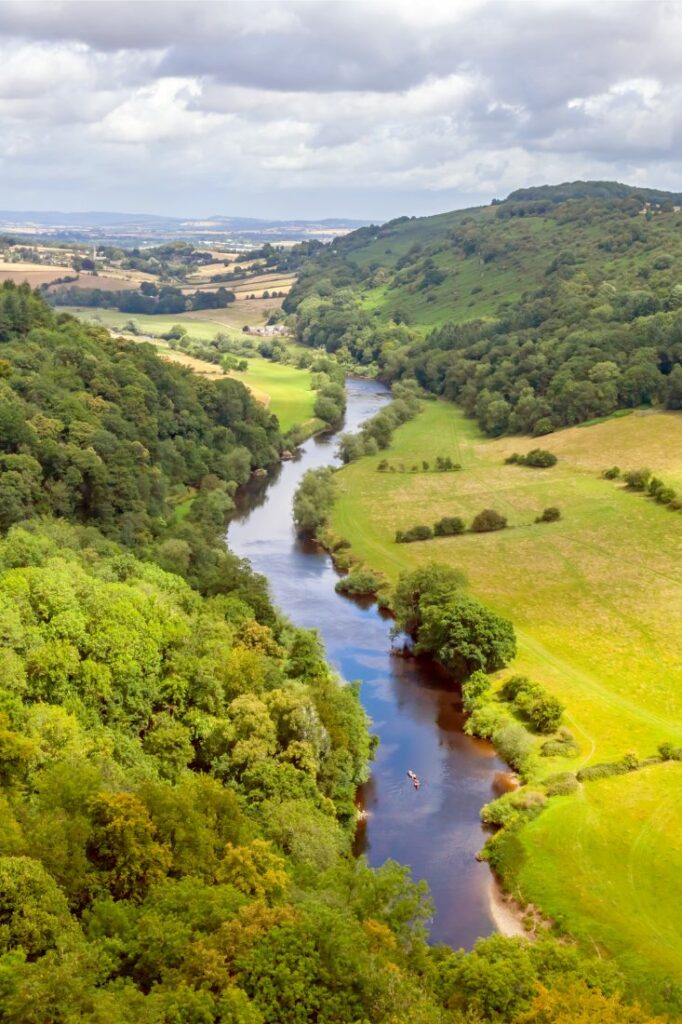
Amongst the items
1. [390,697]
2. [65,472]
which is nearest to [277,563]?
[65,472]

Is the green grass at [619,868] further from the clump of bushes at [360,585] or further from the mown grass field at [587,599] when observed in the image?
the clump of bushes at [360,585]

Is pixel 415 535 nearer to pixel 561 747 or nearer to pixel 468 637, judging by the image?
pixel 468 637

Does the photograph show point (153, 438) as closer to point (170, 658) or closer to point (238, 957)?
point (170, 658)

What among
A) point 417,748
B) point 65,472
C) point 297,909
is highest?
point 65,472

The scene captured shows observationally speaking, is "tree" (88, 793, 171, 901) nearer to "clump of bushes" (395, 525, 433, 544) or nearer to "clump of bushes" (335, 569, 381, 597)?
"clump of bushes" (335, 569, 381, 597)

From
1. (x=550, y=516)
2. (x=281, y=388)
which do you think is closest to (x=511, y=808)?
(x=550, y=516)

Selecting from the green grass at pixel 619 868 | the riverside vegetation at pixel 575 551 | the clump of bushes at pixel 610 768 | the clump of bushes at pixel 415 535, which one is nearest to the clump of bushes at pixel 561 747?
the riverside vegetation at pixel 575 551
